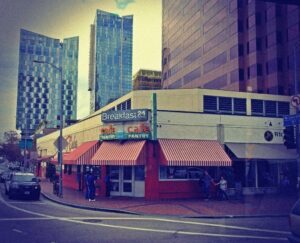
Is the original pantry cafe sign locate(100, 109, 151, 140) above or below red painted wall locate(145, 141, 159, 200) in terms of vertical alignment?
above

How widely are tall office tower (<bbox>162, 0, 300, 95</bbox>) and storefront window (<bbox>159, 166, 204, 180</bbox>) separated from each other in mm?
30282

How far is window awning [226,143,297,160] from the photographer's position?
24.4m

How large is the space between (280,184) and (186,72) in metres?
51.8

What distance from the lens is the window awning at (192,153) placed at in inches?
856

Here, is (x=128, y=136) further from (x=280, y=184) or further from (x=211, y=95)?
(x=280, y=184)

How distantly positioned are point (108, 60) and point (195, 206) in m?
169

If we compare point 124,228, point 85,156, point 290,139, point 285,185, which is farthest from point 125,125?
point 285,185

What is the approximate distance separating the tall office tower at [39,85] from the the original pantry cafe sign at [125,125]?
144 meters

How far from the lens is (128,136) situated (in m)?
23.3

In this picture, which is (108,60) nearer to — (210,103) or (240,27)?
(240,27)

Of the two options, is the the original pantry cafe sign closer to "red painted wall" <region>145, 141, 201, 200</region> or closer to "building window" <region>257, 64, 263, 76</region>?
"red painted wall" <region>145, 141, 201, 200</region>

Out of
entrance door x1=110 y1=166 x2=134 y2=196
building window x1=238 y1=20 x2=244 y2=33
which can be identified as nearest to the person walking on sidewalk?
entrance door x1=110 y1=166 x2=134 y2=196

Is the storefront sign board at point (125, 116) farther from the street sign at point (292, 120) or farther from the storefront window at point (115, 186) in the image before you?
the street sign at point (292, 120)

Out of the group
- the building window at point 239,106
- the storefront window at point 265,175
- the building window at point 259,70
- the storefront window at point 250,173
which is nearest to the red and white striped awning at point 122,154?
the storefront window at point 250,173
